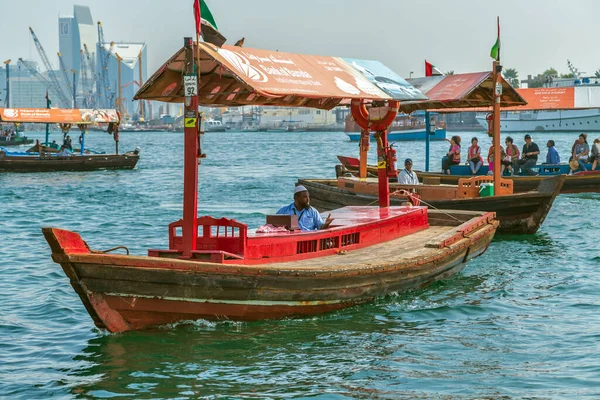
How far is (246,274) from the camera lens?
34.8ft

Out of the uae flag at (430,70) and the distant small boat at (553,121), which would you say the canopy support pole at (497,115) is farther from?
the distant small boat at (553,121)

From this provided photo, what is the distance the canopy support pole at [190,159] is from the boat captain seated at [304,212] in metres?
2.44

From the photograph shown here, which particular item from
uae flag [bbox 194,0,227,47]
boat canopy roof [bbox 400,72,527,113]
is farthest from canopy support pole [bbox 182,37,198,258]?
boat canopy roof [bbox 400,72,527,113]

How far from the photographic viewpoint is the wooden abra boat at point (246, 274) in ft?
33.2

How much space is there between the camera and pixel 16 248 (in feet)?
64.1

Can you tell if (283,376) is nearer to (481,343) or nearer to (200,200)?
(481,343)

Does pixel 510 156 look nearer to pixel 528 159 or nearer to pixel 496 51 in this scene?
pixel 528 159

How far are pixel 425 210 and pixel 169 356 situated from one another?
7365 millimetres

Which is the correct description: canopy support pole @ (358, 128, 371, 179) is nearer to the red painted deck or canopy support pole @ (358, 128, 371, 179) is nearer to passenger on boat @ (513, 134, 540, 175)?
the red painted deck

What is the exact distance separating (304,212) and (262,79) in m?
2.32

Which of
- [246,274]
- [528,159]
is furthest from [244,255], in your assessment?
[528,159]

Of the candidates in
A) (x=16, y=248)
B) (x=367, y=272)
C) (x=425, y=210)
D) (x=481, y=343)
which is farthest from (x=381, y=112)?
(x=16, y=248)

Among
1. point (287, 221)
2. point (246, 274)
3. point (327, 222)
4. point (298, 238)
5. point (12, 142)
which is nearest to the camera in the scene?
point (246, 274)

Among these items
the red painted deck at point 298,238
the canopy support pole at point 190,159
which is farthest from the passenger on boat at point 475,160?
the canopy support pole at point 190,159
